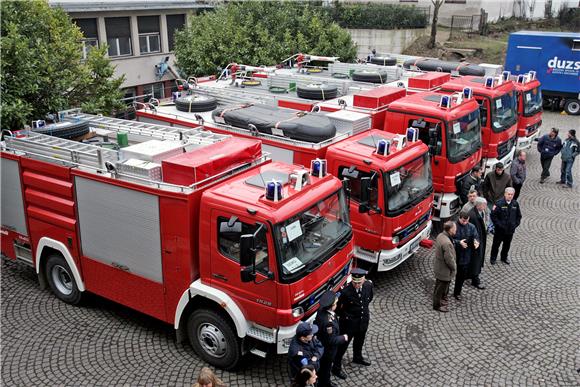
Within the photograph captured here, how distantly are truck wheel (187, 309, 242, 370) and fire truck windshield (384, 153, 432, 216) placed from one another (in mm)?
3471

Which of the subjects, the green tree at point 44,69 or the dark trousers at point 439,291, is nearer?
the dark trousers at point 439,291

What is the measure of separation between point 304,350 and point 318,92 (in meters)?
8.62

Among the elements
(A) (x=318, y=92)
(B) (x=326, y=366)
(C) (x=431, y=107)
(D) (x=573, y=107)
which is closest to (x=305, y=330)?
(B) (x=326, y=366)

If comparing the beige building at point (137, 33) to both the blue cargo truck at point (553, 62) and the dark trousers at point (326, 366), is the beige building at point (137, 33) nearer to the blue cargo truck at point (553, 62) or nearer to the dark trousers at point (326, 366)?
the blue cargo truck at point (553, 62)

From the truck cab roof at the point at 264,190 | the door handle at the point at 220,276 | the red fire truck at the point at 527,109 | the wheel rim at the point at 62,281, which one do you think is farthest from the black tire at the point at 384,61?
the door handle at the point at 220,276

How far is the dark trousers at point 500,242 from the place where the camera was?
10.4 metres

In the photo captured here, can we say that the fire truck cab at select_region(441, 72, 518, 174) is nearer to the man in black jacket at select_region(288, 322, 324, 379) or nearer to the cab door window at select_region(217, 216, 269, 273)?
the cab door window at select_region(217, 216, 269, 273)

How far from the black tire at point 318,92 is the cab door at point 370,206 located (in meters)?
4.51

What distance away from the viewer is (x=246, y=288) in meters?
6.74

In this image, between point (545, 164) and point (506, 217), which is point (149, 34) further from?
point (506, 217)

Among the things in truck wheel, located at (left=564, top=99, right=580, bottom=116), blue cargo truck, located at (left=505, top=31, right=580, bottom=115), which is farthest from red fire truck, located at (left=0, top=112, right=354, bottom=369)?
truck wheel, located at (left=564, top=99, right=580, bottom=116)

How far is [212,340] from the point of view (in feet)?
24.0

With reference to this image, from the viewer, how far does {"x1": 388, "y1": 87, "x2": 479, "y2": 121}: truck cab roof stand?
439 inches

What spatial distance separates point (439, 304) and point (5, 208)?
7746 millimetres
